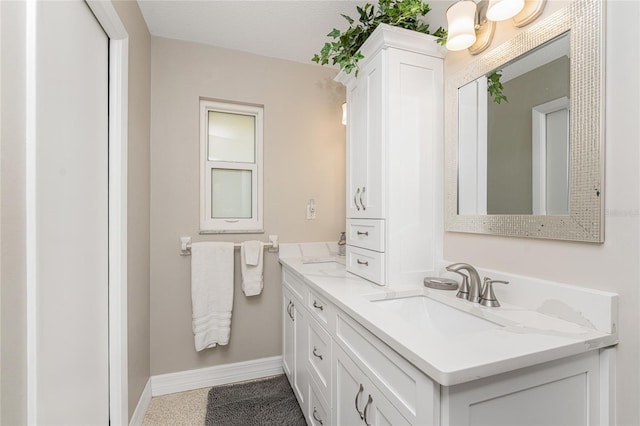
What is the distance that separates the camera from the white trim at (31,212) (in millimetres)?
765

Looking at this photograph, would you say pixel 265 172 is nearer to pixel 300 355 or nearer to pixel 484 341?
pixel 300 355

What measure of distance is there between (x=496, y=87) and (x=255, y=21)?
1521 millimetres

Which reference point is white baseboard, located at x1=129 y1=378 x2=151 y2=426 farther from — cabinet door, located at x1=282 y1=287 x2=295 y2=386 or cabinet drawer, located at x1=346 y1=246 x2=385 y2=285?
cabinet drawer, located at x1=346 y1=246 x2=385 y2=285

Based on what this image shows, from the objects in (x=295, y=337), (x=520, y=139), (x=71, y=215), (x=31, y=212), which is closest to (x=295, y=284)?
(x=295, y=337)

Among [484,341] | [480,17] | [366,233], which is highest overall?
[480,17]

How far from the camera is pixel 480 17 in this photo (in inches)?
47.9

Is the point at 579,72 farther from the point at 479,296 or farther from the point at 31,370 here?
the point at 31,370

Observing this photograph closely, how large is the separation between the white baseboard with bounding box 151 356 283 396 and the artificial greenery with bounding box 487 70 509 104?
2.24m

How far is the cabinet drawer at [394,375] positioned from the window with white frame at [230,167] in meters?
1.36

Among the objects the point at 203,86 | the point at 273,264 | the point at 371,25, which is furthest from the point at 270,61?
the point at 273,264

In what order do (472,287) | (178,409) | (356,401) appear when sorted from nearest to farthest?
1. (356,401)
2. (472,287)
3. (178,409)

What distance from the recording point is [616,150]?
31.4 inches

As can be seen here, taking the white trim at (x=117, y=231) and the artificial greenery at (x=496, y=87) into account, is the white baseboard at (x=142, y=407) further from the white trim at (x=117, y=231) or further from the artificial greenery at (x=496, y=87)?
the artificial greenery at (x=496, y=87)

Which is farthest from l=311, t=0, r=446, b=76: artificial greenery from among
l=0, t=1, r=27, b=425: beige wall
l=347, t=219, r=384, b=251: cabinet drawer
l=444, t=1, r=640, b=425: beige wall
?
l=0, t=1, r=27, b=425: beige wall
